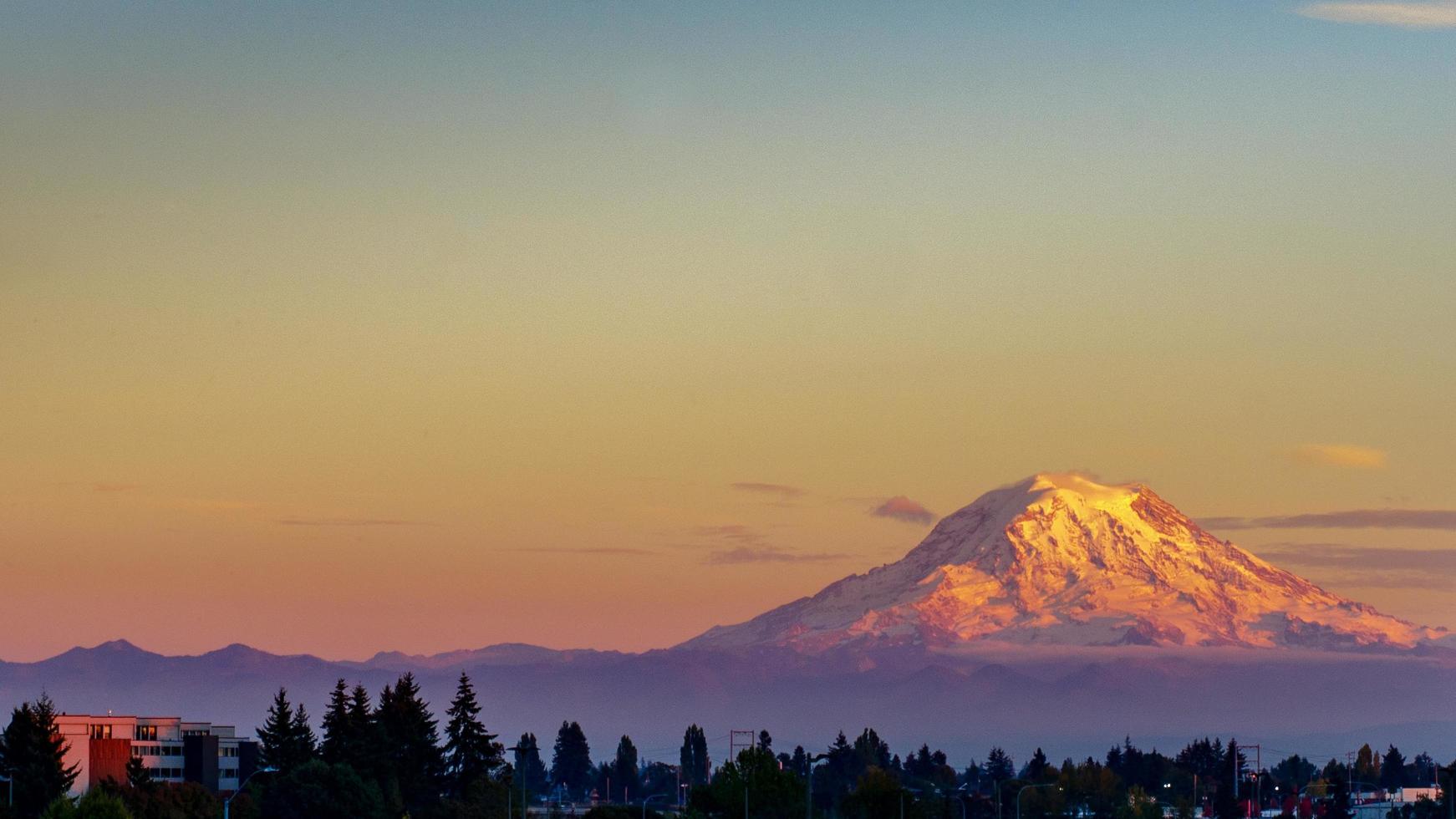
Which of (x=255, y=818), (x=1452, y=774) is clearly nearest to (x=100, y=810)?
(x=255, y=818)

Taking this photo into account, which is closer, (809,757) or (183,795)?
(809,757)

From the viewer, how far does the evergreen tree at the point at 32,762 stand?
586 ft

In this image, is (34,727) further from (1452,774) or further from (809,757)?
(1452,774)

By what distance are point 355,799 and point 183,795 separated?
13.9 metres

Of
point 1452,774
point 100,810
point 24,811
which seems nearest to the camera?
point 100,810

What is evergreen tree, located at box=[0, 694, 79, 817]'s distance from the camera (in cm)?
17875

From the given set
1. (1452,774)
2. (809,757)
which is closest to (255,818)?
(809,757)

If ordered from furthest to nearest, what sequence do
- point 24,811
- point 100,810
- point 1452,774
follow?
point 24,811 → point 1452,774 → point 100,810

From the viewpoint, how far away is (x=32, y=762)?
180m

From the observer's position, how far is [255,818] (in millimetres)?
179625

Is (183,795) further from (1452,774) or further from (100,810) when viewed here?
(1452,774)

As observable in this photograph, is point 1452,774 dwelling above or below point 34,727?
below

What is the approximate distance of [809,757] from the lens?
5650 inches

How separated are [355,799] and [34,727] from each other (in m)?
26.4
